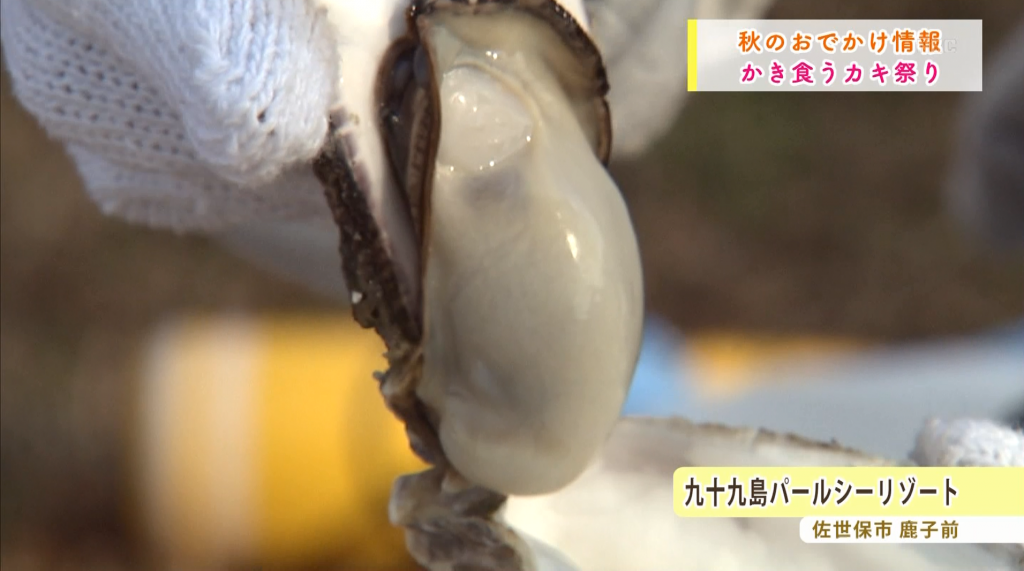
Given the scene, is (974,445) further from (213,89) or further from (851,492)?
(213,89)

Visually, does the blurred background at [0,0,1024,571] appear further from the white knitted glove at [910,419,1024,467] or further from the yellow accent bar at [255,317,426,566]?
the white knitted glove at [910,419,1024,467]

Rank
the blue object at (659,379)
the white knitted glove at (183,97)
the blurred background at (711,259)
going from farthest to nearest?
the blurred background at (711,259), the blue object at (659,379), the white knitted glove at (183,97)

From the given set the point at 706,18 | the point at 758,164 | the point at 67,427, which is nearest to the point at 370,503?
the point at 67,427

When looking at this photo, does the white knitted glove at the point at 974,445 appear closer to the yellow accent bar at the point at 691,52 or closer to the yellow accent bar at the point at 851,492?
the yellow accent bar at the point at 851,492
